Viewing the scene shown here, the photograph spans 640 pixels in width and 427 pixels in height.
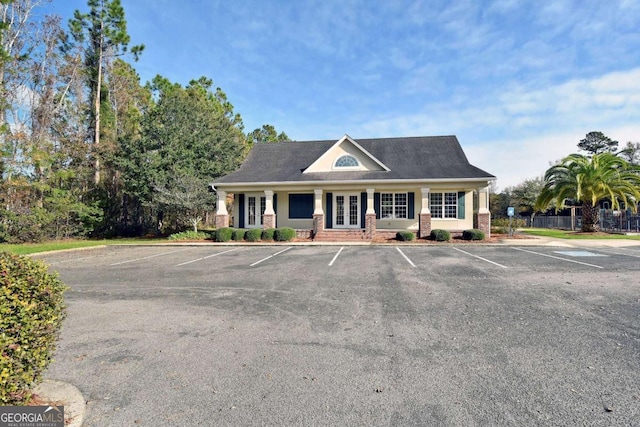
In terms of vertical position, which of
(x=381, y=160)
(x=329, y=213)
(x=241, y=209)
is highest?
(x=381, y=160)

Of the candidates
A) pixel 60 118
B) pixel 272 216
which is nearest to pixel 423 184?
pixel 272 216

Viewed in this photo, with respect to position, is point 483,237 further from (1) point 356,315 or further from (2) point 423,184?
(1) point 356,315

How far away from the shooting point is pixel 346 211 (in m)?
21.2

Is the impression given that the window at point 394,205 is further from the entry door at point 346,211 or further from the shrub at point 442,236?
the shrub at point 442,236

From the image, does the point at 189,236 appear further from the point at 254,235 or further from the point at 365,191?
the point at 365,191

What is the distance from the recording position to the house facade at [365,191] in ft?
63.7

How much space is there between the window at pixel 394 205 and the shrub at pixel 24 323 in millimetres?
19055

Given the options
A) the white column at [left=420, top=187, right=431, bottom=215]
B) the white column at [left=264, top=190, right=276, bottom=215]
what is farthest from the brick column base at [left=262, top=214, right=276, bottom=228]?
the white column at [left=420, top=187, right=431, bottom=215]

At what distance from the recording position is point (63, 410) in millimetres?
2803

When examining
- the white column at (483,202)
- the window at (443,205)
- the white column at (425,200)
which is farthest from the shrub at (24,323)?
the white column at (483,202)

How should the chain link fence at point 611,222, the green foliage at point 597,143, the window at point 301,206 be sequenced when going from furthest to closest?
the green foliage at point 597,143, the chain link fence at point 611,222, the window at point 301,206

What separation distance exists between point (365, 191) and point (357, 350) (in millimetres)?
16926

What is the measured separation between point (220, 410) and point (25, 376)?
1.52 metres

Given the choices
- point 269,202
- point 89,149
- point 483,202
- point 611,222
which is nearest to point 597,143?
point 611,222
